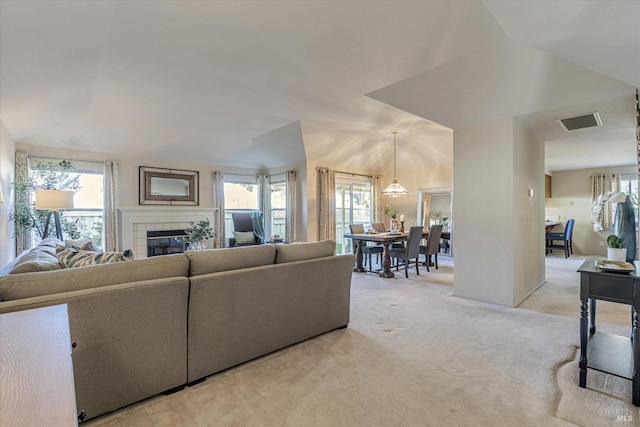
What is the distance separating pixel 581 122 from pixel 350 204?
191 inches

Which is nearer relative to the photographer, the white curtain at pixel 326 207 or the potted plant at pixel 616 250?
the potted plant at pixel 616 250

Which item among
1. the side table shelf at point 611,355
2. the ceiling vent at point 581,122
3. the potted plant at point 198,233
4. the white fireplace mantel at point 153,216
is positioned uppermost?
the ceiling vent at point 581,122

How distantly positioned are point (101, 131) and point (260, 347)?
485 centimetres

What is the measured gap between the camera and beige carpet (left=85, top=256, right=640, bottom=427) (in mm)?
1706

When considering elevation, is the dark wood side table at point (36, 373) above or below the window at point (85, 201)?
below

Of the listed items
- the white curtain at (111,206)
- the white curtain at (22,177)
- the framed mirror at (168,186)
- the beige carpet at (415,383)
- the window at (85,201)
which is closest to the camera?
the beige carpet at (415,383)

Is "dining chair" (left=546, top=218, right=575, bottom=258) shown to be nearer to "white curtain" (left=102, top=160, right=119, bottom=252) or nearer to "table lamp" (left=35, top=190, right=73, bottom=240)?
"white curtain" (left=102, top=160, right=119, bottom=252)

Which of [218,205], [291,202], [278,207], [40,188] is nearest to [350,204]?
[291,202]

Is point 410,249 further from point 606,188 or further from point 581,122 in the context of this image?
point 606,188

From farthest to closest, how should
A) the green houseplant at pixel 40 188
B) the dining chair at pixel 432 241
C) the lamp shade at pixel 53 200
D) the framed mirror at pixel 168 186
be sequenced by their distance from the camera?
the framed mirror at pixel 168 186, the dining chair at pixel 432 241, the green houseplant at pixel 40 188, the lamp shade at pixel 53 200

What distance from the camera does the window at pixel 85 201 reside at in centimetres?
511

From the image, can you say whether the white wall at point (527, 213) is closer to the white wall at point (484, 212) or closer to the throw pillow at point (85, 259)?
the white wall at point (484, 212)

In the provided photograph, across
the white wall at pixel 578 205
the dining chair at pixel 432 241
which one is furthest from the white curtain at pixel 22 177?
the white wall at pixel 578 205

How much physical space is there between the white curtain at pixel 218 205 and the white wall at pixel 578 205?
8896 millimetres
